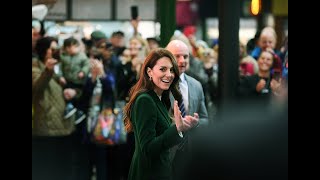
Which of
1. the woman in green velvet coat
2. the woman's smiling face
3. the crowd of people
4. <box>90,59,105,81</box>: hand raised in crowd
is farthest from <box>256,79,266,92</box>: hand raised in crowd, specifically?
<box>90,59,105,81</box>: hand raised in crowd

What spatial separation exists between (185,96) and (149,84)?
0.29 metres

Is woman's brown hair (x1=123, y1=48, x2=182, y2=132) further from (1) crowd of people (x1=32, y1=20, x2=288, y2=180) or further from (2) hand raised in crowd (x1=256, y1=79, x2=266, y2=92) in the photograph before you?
(2) hand raised in crowd (x1=256, y1=79, x2=266, y2=92)

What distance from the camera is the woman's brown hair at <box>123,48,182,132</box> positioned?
192 inches

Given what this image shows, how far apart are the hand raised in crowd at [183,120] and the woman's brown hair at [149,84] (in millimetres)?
63

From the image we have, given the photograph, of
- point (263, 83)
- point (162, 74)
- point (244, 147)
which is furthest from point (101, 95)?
point (263, 83)

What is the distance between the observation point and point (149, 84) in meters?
4.85

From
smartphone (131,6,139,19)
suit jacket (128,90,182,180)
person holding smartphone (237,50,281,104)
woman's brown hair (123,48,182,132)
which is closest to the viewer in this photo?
suit jacket (128,90,182,180)

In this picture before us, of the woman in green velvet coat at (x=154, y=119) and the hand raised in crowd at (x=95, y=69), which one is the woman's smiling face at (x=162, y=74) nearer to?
the woman in green velvet coat at (x=154, y=119)

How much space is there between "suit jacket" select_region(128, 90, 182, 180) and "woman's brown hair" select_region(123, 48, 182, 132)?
4cm

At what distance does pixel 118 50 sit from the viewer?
5.07 m
